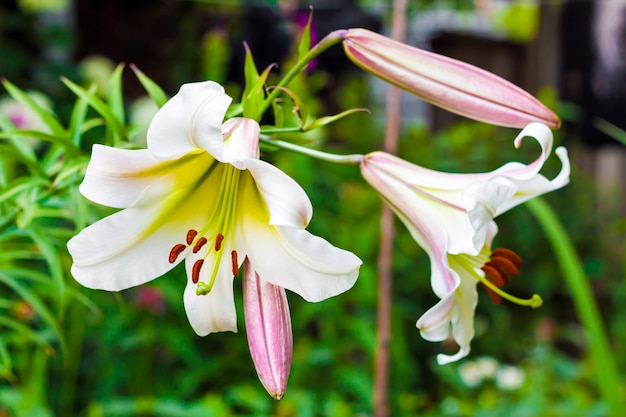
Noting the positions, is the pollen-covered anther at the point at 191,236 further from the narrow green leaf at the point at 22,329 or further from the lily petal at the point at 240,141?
the narrow green leaf at the point at 22,329

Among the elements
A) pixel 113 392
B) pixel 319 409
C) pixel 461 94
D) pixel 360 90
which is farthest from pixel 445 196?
pixel 360 90

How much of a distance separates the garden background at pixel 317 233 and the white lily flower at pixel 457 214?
0.16 m

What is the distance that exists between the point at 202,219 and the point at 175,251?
58mm

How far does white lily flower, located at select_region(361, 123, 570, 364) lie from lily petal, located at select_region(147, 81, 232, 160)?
0.17m

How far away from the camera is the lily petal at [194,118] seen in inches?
18.6

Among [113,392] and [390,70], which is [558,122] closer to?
[390,70]

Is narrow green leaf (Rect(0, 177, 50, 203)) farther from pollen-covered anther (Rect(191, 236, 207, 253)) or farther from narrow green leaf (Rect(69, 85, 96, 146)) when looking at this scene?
pollen-covered anther (Rect(191, 236, 207, 253))

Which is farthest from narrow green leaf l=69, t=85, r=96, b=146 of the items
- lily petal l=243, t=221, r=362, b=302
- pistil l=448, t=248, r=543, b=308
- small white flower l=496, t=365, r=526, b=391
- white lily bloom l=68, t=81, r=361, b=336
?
small white flower l=496, t=365, r=526, b=391

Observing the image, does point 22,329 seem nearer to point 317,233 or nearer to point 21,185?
point 21,185

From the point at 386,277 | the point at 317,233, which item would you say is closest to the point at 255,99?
the point at 386,277

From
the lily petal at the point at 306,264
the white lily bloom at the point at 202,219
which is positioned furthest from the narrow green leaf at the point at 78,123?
the lily petal at the point at 306,264

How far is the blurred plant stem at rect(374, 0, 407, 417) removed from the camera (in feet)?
3.92

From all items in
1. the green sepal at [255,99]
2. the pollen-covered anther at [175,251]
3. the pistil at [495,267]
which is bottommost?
the pistil at [495,267]

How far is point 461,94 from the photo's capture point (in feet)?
1.84
